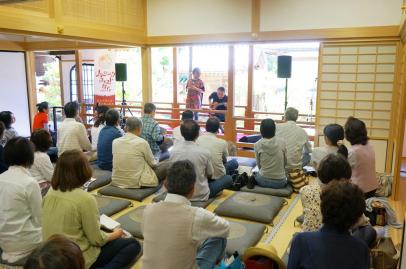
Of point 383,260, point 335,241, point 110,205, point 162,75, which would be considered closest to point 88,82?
point 162,75

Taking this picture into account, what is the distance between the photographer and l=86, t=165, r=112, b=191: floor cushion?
4.18 metres

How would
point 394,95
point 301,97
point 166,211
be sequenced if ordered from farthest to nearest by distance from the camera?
point 301,97 → point 394,95 → point 166,211

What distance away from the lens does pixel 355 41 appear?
4.97 m

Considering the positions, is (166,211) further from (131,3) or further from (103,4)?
A: (131,3)

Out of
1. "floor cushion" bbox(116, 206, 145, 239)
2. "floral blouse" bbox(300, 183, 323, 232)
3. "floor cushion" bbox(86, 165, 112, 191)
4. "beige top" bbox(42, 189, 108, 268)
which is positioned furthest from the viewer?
"floor cushion" bbox(86, 165, 112, 191)

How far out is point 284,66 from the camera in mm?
5559

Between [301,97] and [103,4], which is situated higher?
[103,4]

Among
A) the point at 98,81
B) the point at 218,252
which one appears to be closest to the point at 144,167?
the point at 218,252

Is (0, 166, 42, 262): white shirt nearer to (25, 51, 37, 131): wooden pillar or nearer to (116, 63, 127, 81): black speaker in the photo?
(116, 63, 127, 81): black speaker

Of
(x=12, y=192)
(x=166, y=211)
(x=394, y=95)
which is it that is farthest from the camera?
(x=394, y=95)

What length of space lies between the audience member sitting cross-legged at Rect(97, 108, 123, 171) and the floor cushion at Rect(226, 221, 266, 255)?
2.02 meters

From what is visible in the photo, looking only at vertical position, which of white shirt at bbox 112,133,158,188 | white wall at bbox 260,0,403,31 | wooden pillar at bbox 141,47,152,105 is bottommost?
white shirt at bbox 112,133,158,188

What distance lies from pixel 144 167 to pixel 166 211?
2263mm

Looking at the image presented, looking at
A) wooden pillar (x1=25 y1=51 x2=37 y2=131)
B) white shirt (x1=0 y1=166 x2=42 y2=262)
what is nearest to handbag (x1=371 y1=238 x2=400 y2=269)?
white shirt (x1=0 y1=166 x2=42 y2=262)
